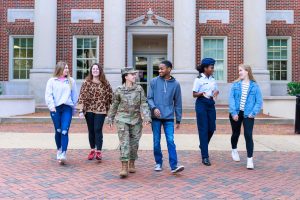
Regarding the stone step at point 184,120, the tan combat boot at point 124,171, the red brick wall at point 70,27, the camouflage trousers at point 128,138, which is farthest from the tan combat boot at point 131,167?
the red brick wall at point 70,27

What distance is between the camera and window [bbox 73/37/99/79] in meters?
19.0

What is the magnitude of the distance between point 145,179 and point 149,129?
19.6 feet

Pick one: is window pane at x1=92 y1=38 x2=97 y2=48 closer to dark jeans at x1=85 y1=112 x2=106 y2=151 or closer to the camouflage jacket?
dark jeans at x1=85 y1=112 x2=106 y2=151

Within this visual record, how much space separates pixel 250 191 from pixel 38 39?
553 inches

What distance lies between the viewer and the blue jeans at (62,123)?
23.9 feet

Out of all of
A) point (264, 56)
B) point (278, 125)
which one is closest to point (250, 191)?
point (278, 125)

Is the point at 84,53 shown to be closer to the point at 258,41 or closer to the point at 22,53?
the point at 22,53

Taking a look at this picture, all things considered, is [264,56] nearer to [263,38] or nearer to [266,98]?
[263,38]

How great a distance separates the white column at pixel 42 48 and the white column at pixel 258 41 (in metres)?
8.58

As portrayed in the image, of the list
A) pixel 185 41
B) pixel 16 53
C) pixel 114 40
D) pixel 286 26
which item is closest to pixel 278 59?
pixel 286 26

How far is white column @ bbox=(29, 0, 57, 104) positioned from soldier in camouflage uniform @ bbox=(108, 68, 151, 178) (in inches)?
457

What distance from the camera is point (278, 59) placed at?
19453 millimetres

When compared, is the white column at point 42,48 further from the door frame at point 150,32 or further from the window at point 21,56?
A: the door frame at point 150,32

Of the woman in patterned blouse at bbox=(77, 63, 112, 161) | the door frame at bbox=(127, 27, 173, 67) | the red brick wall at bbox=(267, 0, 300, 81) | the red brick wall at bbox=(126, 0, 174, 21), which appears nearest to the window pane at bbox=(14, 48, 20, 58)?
the door frame at bbox=(127, 27, 173, 67)
